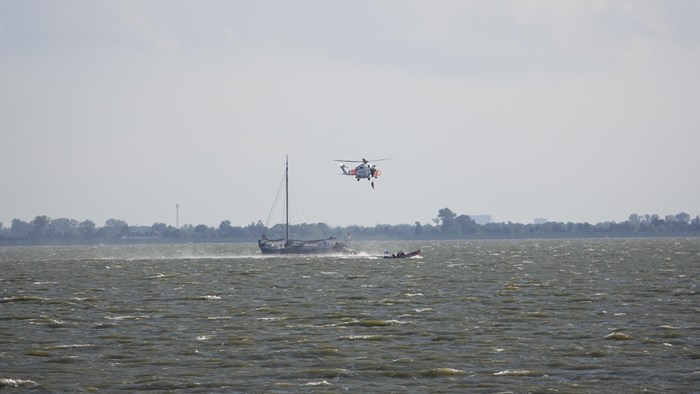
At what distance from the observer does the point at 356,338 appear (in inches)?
1789

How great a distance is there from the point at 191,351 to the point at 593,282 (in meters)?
48.8

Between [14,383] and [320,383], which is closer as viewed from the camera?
[320,383]

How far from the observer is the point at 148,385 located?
112 feet

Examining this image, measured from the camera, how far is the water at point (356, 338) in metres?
35.0

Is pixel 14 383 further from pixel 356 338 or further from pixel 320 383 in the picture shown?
pixel 356 338

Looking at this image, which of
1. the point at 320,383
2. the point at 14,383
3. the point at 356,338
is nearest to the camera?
the point at 320,383

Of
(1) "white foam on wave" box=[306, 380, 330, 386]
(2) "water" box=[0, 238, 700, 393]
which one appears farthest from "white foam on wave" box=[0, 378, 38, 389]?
(1) "white foam on wave" box=[306, 380, 330, 386]

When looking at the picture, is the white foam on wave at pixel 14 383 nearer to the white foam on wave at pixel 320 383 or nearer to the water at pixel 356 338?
the water at pixel 356 338

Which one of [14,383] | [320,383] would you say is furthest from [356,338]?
[14,383]

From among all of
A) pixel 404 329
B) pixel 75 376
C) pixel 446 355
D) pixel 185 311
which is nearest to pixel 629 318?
pixel 404 329

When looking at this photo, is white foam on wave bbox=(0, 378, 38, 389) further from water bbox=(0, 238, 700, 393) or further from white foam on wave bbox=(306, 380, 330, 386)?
white foam on wave bbox=(306, 380, 330, 386)

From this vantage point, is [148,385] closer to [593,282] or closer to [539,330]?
[539,330]

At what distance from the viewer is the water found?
35.0 metres

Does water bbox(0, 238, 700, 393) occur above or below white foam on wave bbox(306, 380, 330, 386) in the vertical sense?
above
